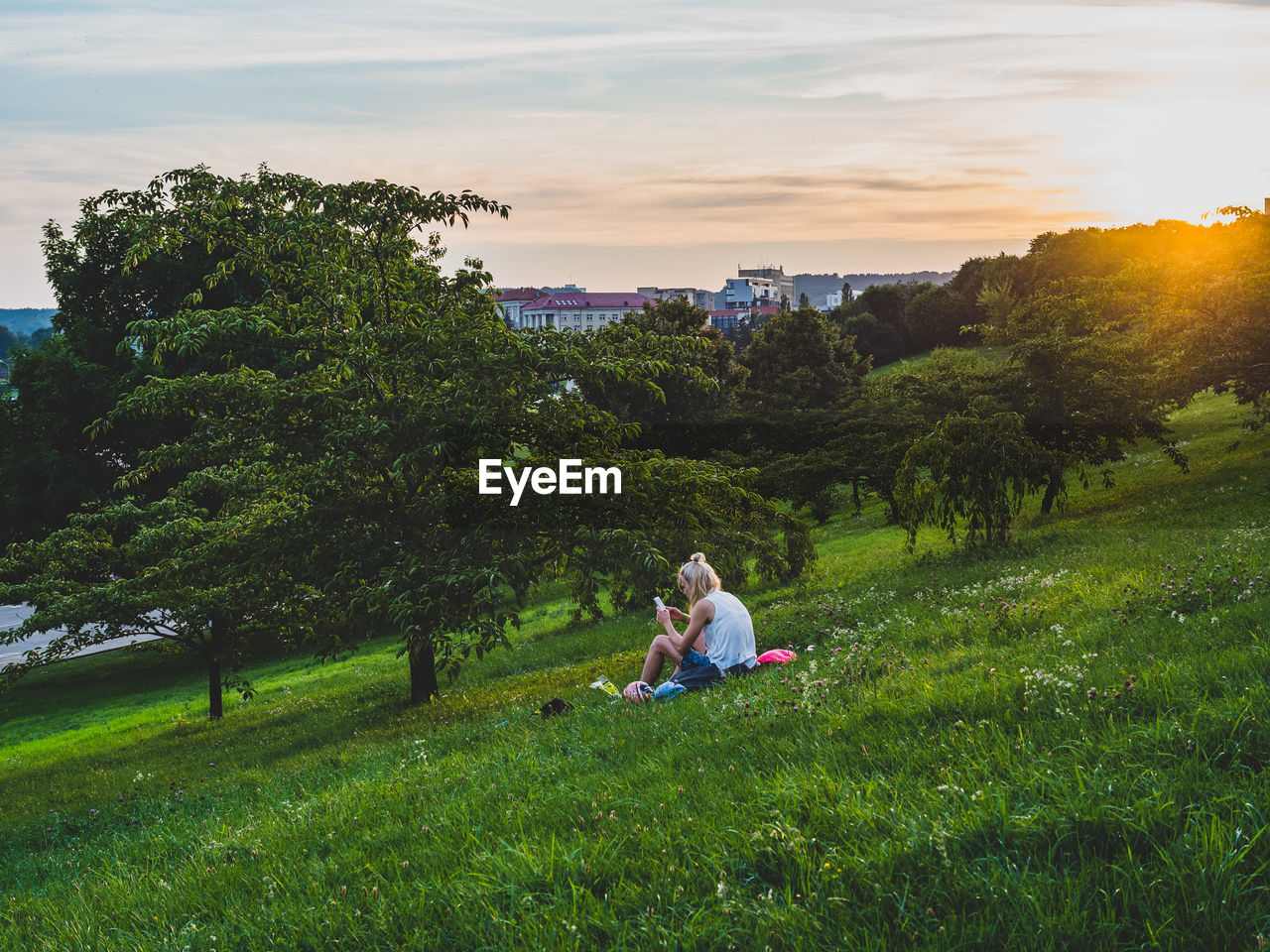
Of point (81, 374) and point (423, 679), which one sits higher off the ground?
point (81, 374)

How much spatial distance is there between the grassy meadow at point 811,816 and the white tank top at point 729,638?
31.6 inches

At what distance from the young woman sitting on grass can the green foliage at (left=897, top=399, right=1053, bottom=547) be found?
814cm

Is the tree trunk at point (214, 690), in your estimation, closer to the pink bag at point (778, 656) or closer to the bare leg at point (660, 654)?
the bare leg at point (660, 654)

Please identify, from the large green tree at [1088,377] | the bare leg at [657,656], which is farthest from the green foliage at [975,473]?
the bare leg at [657,656]

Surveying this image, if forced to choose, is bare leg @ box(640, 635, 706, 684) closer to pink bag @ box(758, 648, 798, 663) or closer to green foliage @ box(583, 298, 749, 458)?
pink bag @ box(758, 648, 798, 663)

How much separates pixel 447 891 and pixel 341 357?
33.5 ft

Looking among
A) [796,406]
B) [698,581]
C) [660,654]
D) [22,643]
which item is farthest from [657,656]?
[22,643]

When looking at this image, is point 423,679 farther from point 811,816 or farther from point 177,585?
point 811,816

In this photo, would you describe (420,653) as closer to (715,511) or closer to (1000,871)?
(715,511)

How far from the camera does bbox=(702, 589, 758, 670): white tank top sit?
29.7ft

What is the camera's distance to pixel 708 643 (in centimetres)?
923

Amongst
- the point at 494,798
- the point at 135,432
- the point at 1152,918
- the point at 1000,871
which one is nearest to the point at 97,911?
the point at 494,798

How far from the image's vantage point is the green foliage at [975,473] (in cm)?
1608

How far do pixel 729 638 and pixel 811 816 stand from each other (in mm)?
4795
